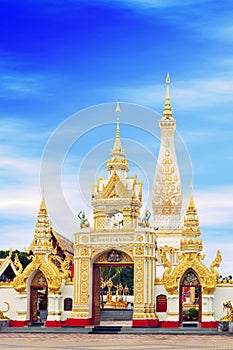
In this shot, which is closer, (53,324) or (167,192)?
(53,324)

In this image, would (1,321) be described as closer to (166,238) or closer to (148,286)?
(148,286)

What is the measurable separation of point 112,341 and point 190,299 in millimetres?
25705

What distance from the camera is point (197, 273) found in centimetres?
3108

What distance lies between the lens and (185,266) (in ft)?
103

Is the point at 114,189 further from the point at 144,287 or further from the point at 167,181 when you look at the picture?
the point at 167,181

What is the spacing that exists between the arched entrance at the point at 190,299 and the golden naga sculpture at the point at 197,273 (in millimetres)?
333

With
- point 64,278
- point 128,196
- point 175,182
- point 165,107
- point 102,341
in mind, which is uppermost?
point 165,107

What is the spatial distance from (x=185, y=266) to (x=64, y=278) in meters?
5.50

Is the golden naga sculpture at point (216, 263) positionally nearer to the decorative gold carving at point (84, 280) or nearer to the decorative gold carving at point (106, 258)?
the decorative gold carving at point (106, 258)

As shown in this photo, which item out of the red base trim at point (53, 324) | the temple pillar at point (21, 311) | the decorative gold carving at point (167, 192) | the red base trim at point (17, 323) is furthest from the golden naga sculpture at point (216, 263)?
the decorative gold carving at point (167, 192)

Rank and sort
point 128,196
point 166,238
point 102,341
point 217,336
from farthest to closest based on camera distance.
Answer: point 166,238 → point 128,196 → point 217,336 → point 102,341

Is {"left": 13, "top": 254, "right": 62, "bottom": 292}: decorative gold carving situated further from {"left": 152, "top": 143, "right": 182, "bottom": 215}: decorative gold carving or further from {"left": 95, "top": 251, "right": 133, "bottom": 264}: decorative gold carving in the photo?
{"left": 152, "top": 143, "right": 182, "bottom": 215}: decorative gold carving

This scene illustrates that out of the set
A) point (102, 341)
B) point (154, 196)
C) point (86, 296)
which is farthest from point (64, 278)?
point (154, 196)

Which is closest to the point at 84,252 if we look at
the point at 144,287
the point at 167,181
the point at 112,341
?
the point at 144,287
